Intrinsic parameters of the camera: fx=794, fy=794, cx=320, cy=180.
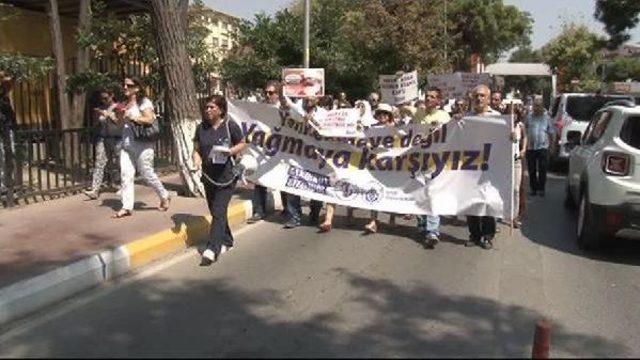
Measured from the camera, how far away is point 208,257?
7668 millimetres

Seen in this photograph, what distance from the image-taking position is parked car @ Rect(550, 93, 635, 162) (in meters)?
16.5

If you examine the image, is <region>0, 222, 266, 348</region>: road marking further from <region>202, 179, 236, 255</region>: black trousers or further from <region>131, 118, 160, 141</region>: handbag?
<region>131, 118, 160, 141</region>: handbag

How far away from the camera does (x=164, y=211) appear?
10023 mm

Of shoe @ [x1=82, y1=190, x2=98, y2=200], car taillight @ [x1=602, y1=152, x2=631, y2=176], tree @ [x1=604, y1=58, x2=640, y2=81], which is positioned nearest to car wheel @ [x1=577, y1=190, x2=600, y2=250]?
car taillight @ [x1=602, y1=152, x2=631, y2=176]

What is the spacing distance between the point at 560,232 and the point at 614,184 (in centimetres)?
199

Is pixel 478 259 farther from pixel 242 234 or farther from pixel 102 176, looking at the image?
pixel 102 176

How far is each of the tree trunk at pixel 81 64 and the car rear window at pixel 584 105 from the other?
9.96 meters

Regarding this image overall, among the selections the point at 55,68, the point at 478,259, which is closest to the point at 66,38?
the point at 55,68

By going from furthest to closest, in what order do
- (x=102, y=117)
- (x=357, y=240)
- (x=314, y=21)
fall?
1. (x=314, y=21)
2. (x=102, y=117)
3. (x=357, y=240)

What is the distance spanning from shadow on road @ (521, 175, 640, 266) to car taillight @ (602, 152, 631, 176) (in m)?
0.95

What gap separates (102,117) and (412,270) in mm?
5450

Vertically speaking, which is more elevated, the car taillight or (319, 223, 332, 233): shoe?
the car taillight

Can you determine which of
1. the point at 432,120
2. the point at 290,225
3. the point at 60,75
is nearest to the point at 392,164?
the point at 432,120

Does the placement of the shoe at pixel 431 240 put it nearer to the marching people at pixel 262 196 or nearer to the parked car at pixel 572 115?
the marching people at pixel 262 196
